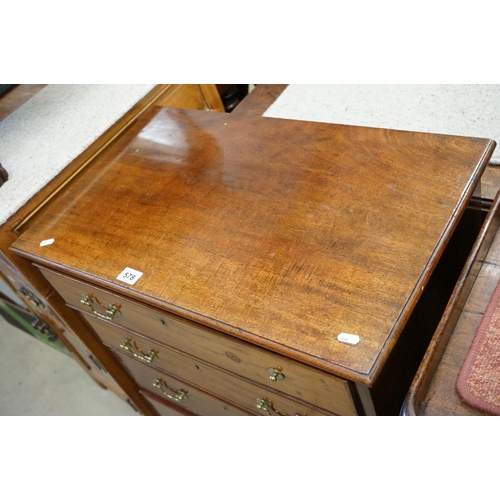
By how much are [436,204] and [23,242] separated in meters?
0.75

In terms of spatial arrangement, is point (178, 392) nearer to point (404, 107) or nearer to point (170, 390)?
point (170, 390)

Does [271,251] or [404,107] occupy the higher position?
[271,251]

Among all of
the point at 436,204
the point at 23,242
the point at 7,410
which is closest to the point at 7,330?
the point at 7,410

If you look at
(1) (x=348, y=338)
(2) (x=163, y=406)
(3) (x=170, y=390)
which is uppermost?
(1) (x=348, y=338)

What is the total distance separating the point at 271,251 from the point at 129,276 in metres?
0.24

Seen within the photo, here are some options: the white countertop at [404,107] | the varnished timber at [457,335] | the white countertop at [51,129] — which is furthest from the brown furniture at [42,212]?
the varnished timber at [457,335]

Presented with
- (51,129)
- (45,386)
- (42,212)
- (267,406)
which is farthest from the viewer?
(45,386)

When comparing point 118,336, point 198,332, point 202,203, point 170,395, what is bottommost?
point 170,395

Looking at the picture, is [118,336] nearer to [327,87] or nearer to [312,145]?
[312,145]

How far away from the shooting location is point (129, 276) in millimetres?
931

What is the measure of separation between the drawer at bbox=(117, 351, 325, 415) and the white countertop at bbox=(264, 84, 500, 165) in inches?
22.9

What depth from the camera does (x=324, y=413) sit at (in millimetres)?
917

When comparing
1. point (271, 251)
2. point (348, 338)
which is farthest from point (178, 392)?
point (348, 338)

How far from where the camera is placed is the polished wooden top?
0.78 metres
